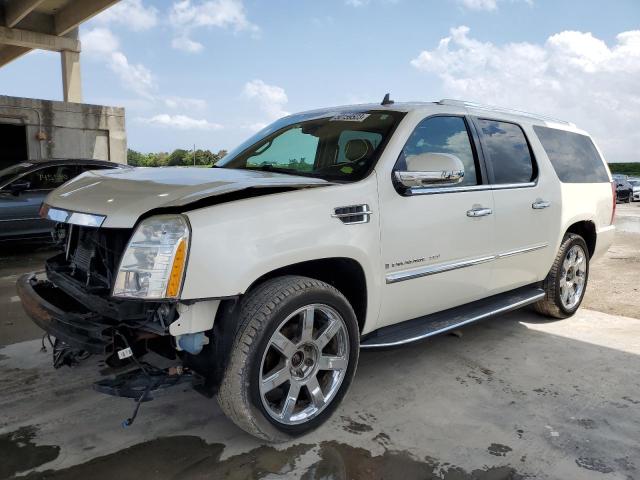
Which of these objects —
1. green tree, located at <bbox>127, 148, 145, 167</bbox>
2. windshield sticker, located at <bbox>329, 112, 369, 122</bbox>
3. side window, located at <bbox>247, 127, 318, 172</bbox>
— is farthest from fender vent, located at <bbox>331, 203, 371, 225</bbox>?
green tree, located at <bbox>127, 148, 145, 167</bbox>

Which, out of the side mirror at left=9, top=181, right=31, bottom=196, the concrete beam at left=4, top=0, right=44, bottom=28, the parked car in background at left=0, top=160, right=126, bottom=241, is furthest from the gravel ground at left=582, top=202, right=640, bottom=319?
the concrete beam at left=4, top=0, right=44, bottom=28

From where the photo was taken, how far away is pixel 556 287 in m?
4.92

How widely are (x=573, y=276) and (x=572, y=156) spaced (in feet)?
3.79

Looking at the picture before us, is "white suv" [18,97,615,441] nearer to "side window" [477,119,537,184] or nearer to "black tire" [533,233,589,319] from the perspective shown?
"side window" [477,119,537,184]

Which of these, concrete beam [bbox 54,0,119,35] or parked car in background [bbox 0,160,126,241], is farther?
concrete beam [bbox 54,0,119,35]

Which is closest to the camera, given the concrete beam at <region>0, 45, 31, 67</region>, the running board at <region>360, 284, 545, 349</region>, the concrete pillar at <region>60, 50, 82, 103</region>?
the running board at <region>360, 284, 545, 349</region>

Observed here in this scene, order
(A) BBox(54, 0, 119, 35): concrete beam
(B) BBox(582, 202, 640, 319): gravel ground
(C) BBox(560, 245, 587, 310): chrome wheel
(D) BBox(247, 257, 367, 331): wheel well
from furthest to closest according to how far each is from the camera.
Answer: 1. (A) BBox(54, 0, 119, 35): concrete beam
2. (B) BBox(582, 202, 640, 319): gravel ground
3. (C) BBox(560, 245, 587, 310): chrome wheel
4. (D) BBox(247, 257, 367, 331): wheel well

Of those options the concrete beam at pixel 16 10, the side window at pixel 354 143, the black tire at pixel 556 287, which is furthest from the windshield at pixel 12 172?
the concrete beam at pixel 16 10

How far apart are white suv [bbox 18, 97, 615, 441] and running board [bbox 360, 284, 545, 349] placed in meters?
0.02

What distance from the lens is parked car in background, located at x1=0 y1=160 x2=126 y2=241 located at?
313 inches

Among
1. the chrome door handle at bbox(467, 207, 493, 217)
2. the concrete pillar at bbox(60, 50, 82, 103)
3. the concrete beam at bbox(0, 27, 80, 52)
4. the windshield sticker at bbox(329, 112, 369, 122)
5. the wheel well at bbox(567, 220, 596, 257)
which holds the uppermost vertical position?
the concrete beam at bbox(0, 27, 80, 52)

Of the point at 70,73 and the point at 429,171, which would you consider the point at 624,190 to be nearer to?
the point at 70,73

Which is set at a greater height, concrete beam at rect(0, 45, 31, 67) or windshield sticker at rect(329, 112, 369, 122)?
concrete beam at rect(0, 45, 31, 67)

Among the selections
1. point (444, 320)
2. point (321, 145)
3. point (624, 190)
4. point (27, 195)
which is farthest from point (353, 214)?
point (624, 190)
